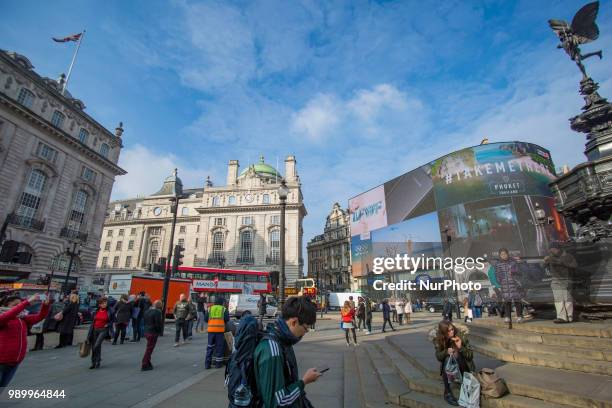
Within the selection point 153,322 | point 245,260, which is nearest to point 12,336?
point 153,322

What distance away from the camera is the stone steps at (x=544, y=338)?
4402mm

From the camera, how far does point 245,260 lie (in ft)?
161

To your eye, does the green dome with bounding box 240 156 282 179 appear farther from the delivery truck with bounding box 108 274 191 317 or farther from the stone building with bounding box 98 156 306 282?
the delivery truck with bounding box 108 274 191 317

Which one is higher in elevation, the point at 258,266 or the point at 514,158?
the point at 514,158

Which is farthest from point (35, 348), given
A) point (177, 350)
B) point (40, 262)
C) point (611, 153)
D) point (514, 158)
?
point (514, 158)

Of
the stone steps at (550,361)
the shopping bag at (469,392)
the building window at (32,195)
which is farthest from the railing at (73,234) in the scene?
the shopping bag at (469,392)

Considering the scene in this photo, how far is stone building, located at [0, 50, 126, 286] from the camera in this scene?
25.1 m

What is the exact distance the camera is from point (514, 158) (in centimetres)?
3591

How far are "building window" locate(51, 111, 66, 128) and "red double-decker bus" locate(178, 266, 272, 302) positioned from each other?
2026 cm

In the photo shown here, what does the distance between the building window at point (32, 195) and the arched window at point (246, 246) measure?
27599 mm

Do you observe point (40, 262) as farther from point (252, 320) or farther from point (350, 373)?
point (252, 320)

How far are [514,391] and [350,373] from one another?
12.0 ft

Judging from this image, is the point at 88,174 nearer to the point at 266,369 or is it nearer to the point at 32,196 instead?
the point at 32,196

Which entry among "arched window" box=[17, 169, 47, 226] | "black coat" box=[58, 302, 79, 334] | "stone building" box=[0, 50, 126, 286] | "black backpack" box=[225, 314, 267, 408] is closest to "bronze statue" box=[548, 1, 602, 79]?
"black backpack" box=[225, 314, 267, 408]
